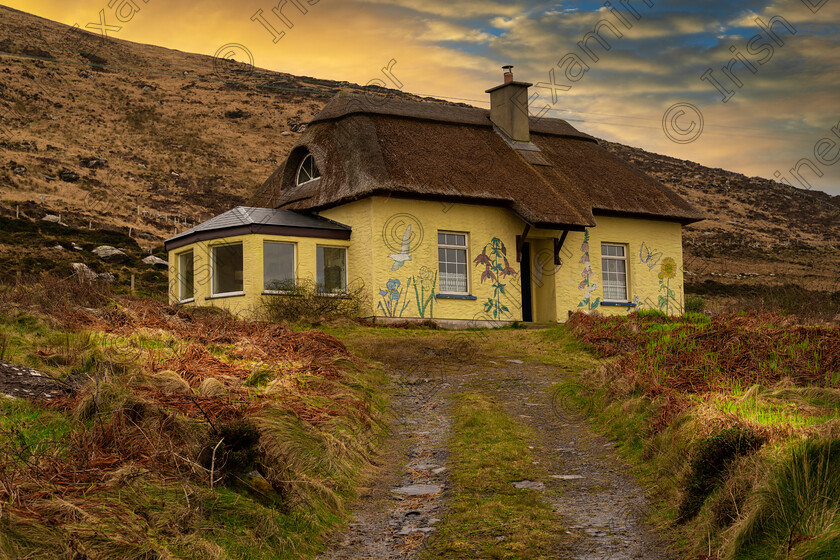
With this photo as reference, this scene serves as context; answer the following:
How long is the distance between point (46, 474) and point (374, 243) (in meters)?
15.9

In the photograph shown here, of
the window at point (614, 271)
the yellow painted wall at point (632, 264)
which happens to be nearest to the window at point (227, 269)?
the yellow painted wall at point (632, 264)

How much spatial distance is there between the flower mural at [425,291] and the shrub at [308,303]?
127 centimetres

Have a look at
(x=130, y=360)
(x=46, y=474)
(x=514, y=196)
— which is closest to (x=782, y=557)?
(x=46, y=474)

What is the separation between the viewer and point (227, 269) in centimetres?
2144

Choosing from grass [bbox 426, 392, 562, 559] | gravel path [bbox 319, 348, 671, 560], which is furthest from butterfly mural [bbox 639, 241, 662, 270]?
grass [bbox 426, 392, 562, 559]

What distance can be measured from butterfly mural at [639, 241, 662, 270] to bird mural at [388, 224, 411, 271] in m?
7.68

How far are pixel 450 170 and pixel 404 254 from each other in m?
2.57

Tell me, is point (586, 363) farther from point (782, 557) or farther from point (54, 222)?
point (54, 222)

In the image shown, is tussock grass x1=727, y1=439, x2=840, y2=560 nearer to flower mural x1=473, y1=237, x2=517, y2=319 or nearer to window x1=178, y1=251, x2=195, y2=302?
flower mural x1=473, y1=237, x2=517, y2=319

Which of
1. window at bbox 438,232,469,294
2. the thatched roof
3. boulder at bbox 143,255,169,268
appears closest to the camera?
the thatched roof

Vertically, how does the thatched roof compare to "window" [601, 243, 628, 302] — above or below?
above

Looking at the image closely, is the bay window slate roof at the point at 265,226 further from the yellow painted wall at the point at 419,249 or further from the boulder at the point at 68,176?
the boulder at the point at 68,176

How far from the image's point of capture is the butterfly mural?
25.7 metres

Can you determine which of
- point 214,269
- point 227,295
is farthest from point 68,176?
point 227,295
